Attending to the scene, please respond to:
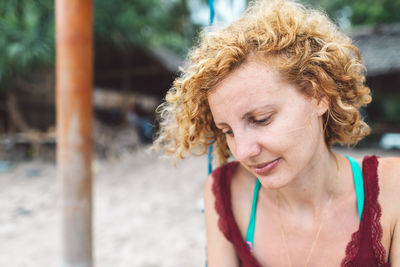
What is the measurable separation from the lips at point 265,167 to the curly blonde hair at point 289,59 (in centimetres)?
27

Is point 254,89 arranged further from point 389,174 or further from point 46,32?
point 46,32

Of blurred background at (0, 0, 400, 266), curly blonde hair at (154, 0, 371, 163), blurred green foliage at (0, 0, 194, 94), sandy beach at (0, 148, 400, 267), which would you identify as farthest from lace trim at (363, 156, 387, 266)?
blurred green foliage at (0, 0, 194, 94)

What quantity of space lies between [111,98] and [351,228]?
9392 mm

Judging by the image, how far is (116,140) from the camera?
9055mm

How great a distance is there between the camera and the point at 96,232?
421cm

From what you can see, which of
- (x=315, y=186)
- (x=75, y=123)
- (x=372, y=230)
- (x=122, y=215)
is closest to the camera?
(x=372, y=230)

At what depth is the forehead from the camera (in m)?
0.99

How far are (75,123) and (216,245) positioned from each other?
3.73ft

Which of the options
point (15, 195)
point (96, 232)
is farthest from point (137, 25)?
point (96, 232)

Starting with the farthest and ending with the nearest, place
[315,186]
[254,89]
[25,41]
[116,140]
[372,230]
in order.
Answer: [116,140] < [25,41] < [315,186] < [372,230] < [254,89]

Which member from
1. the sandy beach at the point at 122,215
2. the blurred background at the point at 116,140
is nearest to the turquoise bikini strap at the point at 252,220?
the sandy beach at the point at 122,215

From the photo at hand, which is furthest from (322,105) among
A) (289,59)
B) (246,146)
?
(246,146)

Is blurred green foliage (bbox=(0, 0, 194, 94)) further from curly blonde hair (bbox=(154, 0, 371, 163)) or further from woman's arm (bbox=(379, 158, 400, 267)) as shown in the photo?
woman's arm (bbox=(379, 158, 400, 267))

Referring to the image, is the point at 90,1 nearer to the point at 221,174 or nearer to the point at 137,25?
the point at 221,174
